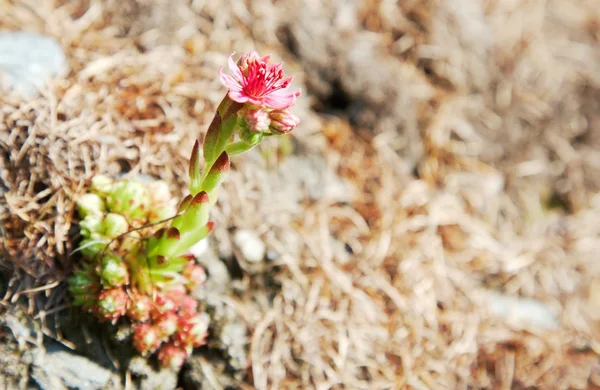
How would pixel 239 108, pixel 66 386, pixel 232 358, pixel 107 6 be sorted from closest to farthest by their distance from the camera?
pixel 239 108, pixel 66 386, pixel 232 358, pixel 107 6

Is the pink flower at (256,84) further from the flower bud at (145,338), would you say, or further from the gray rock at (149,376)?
the gray rock at (149,376)

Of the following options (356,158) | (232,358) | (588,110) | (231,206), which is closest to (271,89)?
(231,206)

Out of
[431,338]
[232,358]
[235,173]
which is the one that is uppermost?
[235,173]

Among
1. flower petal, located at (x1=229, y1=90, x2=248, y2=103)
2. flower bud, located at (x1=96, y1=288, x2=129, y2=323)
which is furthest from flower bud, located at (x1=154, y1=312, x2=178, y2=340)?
flower petal, located at (x1=229, y1=90, x2=248, y2=103)

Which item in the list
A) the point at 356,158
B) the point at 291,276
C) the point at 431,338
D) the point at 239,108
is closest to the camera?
the point at 239,108

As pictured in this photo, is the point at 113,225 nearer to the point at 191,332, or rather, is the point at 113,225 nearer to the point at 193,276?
the point at 193,276

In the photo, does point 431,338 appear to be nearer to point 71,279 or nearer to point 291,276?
point 291,276
